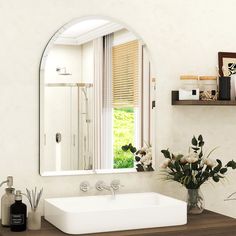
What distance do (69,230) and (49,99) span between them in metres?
0.75

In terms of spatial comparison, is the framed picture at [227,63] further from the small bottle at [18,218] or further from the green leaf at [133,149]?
the small bottle at [18,218]

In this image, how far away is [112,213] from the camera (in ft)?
8.09

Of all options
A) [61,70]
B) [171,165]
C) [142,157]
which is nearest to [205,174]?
[171,165]

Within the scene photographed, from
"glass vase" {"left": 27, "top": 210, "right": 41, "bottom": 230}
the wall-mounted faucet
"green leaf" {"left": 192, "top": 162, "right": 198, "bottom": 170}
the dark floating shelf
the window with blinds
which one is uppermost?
the window with blinds

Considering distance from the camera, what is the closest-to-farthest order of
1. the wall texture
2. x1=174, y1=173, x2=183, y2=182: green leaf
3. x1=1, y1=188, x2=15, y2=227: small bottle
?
1. x1=1, y1=188, x2=15, y2=227: small bottle
2. the wall texture
3. x1=174, y1=173, x2=183, y2=182: green leaf

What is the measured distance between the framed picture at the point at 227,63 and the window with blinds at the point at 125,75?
0.56 metres

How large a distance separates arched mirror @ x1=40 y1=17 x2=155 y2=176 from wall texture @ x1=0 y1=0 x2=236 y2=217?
0.17 ft

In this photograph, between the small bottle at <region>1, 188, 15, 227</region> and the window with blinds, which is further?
the window with blinds

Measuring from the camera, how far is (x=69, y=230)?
2412 millimetres

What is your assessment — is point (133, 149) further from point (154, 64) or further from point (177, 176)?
point (154, 64)

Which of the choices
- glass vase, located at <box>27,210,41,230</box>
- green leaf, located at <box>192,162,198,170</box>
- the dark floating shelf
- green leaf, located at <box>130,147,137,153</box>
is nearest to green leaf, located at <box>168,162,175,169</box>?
green leaf, located at <box>192,162,198,170</box>

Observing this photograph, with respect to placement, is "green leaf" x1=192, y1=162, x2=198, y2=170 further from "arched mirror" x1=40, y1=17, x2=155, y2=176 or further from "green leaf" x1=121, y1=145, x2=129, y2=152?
"green leaf" x1=121, y1=145, x2=129, y2=152

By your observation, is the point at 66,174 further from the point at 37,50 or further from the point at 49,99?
the point at 37,50

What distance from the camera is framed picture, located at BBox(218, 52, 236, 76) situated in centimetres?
326
